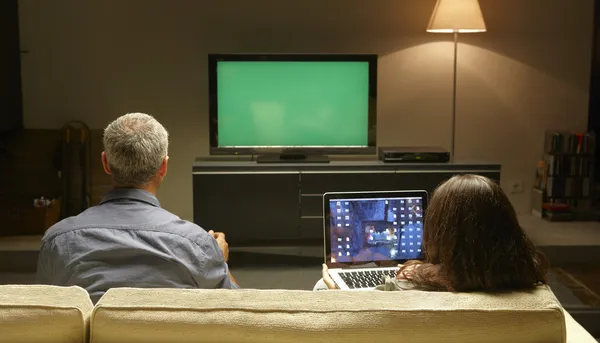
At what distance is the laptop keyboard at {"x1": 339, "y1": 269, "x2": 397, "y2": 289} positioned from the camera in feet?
7.36

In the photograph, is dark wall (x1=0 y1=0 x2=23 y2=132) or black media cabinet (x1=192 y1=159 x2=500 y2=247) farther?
dark wall (x1=0 y1=0 x2=23 y2=132)

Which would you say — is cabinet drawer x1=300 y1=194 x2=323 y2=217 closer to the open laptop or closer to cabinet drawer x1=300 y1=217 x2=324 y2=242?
cabinet drawer x1=300 y1=217 x2=324 y2=242

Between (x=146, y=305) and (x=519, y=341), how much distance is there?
744mm

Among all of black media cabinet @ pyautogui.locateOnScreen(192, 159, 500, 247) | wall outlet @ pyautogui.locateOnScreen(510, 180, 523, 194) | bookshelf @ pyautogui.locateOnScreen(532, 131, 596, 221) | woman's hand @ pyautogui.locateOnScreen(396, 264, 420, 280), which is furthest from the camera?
wall outlet @ pyautogui.locateOnScreen(510, 180, 523, 194)

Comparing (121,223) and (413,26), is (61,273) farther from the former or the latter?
(413,26)

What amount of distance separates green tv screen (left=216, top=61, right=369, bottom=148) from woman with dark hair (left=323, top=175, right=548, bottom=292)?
357cm

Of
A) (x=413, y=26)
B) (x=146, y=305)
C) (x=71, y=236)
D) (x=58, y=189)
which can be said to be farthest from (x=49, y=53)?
(x=146, y=305)

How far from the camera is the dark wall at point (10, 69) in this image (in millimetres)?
5258

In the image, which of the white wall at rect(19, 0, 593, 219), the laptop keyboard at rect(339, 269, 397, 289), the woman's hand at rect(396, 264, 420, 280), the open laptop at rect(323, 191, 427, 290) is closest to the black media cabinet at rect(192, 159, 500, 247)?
the white wall at rect(19, 0, 593, 219)

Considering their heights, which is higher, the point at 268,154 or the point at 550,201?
the point at 268,154

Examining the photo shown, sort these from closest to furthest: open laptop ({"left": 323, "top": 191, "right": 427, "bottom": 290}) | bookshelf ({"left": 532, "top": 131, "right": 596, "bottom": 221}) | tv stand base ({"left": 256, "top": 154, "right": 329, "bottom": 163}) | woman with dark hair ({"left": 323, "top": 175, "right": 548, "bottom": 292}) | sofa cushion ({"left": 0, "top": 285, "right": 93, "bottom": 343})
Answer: sofa cushion ({"left": 0, "top": 285, "right": 93, "bottom": 343})
woman with dark hair ({"left": 323, "top": 175, "right": 548, "bottom": 292})
open laptop ({"left": 323, "top": 191, "right": 427, "bottom": 290})
tv stand base ({"left": 256, "top": 154, "right": 329, "bottom": 163})
bookshelf ({"left": 532, "top": 131, "right": 596, "bottom": 221})

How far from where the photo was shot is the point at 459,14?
16.8 feet

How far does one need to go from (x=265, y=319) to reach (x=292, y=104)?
4010 mm

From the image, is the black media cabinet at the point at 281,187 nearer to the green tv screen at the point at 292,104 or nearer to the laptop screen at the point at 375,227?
the green tv screen at the point at 292,104
